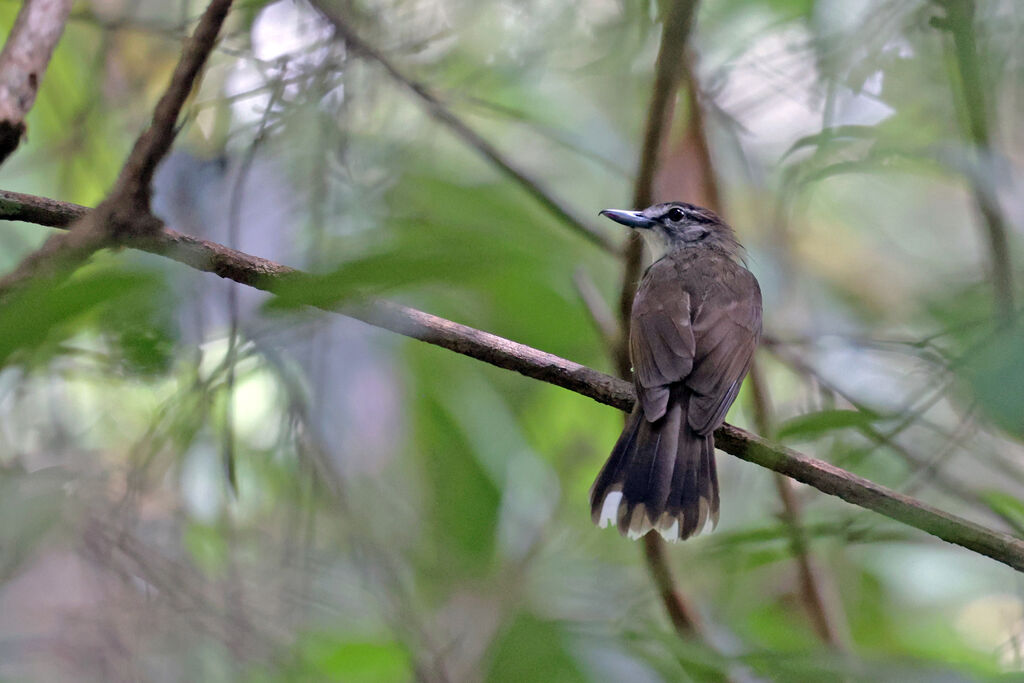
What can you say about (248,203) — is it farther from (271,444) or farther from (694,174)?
(694,174)

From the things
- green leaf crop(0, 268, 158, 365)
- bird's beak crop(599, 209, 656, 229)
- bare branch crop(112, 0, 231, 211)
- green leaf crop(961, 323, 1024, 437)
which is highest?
bird's beak crop(599, 209, 656, 229)

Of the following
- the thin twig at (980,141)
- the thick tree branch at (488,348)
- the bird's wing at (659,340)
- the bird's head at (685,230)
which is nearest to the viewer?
the thick tree branch at (488,348)

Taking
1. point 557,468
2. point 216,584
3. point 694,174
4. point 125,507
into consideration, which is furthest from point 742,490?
point 125,507

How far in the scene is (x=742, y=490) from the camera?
415 centimetres

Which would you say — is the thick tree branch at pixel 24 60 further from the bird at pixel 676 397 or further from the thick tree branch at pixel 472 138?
the bird at pixel 676 397

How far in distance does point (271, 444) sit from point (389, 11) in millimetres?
1660

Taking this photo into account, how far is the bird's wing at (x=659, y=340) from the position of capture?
290 cm

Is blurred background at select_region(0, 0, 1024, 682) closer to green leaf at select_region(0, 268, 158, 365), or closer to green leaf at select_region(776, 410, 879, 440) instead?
green leaf at select_region(776, 410, 879, 440)

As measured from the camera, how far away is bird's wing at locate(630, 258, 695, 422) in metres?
2.90

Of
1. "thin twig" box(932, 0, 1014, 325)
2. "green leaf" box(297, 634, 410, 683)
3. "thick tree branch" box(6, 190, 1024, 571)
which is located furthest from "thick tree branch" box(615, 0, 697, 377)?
"green leaf" box(297, 634, 410, 683)

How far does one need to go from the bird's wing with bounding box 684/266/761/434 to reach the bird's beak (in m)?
0.37

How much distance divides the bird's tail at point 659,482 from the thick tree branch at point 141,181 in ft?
5.08

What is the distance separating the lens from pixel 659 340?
10.3ft

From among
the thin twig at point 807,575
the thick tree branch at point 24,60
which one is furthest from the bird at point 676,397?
the thick tree branch at point 24,60
